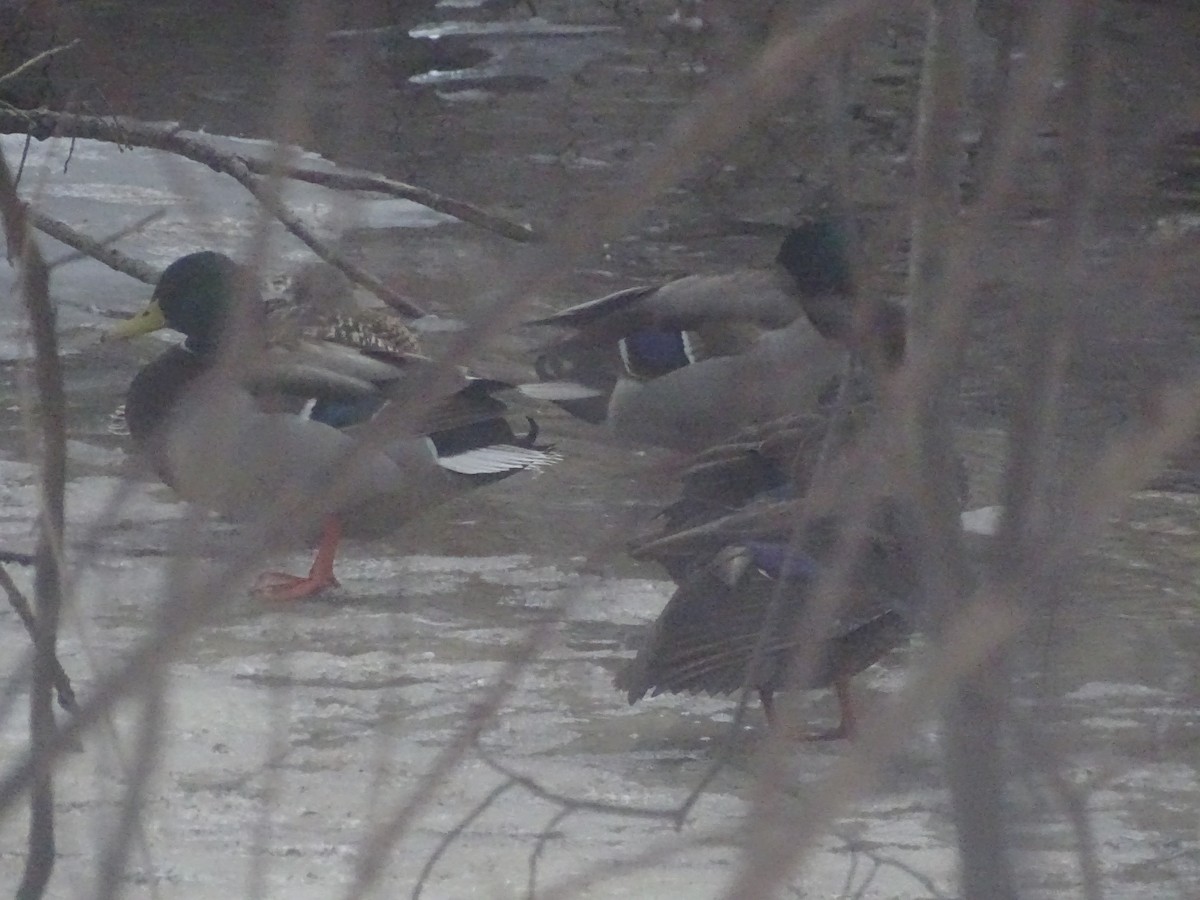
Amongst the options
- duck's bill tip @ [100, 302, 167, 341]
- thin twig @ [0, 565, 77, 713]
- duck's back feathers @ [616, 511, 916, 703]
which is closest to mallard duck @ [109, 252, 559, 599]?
duck's bill tip @ [100, 302, 167, 341]

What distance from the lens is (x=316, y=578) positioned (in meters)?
5.32

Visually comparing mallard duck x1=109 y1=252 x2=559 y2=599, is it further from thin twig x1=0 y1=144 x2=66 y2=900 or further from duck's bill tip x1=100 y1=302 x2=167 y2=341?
thin twig x1=0 y1=144 x2=66 y2=900

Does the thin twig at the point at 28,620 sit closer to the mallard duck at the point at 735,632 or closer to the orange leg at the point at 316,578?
the mallard duck at the point at 735,632

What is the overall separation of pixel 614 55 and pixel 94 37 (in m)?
16.1

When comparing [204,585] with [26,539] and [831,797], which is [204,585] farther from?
[26,539]

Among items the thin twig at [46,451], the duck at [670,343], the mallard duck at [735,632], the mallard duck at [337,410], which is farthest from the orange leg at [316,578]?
the thin twig at [46,451]

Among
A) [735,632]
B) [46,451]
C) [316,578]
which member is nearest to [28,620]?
[46,451]

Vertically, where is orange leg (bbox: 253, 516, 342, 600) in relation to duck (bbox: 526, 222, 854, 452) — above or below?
below

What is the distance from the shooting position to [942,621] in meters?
1.56

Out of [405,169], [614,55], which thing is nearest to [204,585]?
[405,169]

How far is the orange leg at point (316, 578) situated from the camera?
5.23 meters

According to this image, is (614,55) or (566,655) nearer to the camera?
(566,655)

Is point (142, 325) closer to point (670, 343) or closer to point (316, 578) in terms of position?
point (316, 578)

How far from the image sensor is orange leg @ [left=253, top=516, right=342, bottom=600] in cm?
523
